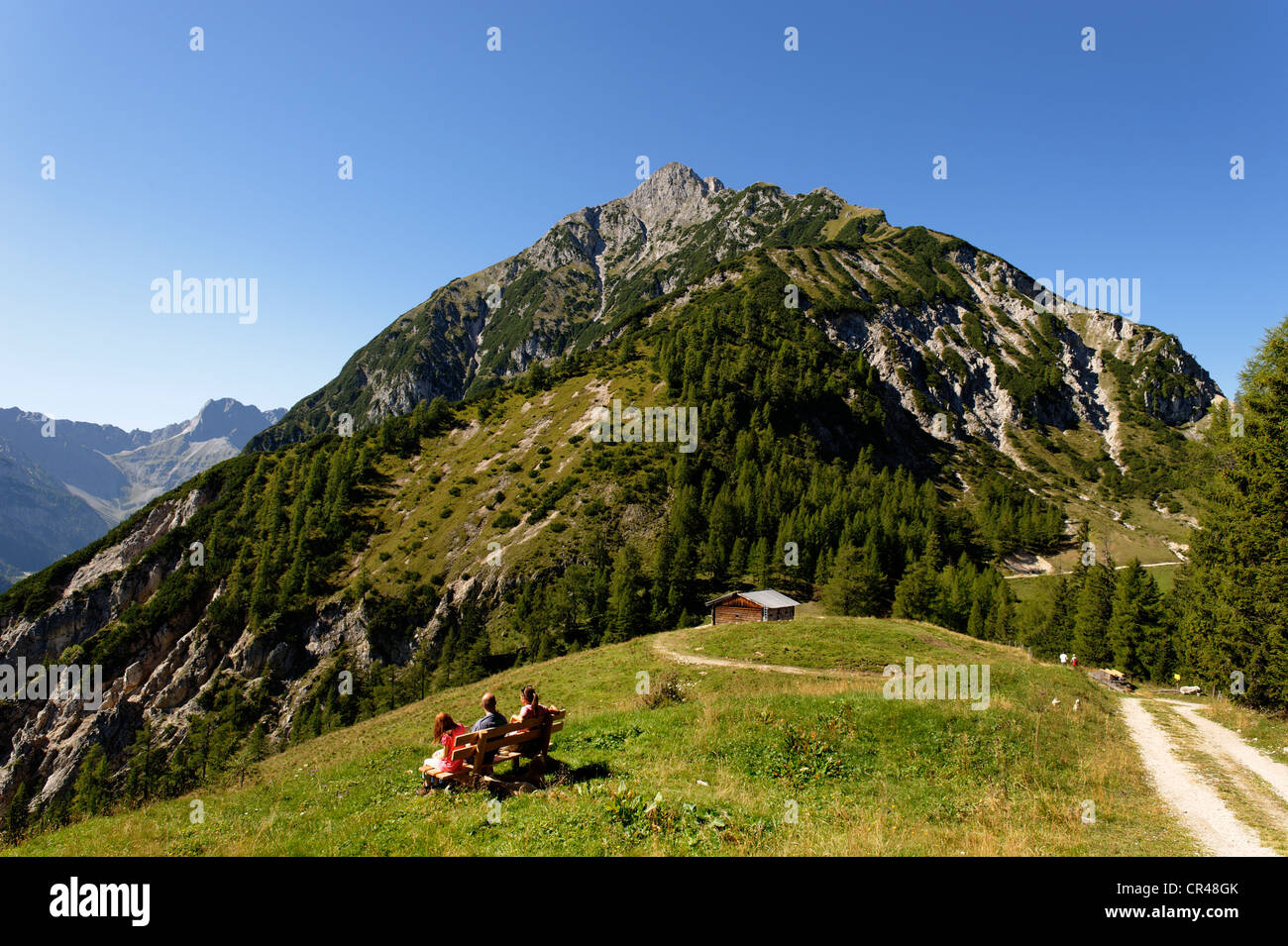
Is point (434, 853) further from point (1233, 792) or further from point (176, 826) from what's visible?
point (1233, 792)

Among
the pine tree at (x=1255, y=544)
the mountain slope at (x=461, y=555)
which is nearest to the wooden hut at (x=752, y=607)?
the mountain slope at (x=461, y=555)

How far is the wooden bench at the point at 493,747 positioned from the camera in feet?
35.9

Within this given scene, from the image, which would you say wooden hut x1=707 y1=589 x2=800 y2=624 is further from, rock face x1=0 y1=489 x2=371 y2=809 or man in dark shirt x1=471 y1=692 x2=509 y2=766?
rock face x1=0 y1=489 x2=371 y2=809

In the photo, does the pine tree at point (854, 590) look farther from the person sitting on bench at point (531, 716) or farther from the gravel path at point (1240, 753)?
the person sitting on bench at point (531, 716)

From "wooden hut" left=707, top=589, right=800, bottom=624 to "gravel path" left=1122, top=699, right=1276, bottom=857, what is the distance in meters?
36.4

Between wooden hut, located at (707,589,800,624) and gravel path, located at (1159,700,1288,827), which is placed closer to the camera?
gravel path, located at (1159,700,1288,827)

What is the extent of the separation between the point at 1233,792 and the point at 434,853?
1846 cm

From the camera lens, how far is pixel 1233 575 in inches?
1057

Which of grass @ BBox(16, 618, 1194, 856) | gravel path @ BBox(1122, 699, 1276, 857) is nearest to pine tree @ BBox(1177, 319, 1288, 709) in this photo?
gravel path @ BBox(1122, 699, 1276, 857)

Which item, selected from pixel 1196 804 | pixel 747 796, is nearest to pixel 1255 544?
pixel 1196 804

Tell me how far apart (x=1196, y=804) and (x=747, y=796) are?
1051 cm

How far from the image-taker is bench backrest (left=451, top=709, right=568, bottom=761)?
35.9 ft
